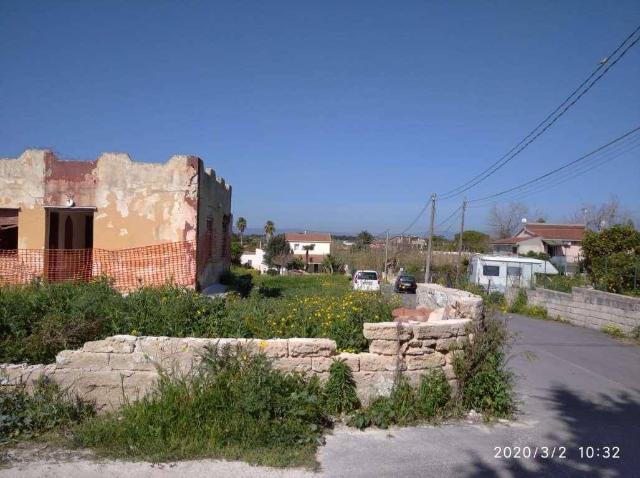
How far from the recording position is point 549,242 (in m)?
46.8

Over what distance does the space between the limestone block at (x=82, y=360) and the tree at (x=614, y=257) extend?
53.4 feet

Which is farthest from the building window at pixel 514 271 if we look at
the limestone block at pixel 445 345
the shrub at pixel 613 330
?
the limestone block at pixel 445 345

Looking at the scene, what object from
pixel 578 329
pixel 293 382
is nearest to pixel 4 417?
pixel 293 382

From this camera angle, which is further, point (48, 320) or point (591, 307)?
point (591, 307)

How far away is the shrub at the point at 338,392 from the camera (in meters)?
5.62

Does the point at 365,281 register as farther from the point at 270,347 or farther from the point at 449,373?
the point at 270,347

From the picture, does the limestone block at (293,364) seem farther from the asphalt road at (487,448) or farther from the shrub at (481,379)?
the shrub at (481,379)

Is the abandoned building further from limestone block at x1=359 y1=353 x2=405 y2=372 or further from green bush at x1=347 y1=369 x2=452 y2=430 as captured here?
green bush at x1=347 y1=369 x2=452 y2=430

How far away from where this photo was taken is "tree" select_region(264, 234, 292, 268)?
58.7m

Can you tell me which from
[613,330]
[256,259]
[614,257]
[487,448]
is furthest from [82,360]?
[256,259]

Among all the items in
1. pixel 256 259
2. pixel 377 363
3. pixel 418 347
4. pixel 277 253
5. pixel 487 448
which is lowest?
pixel 256 259

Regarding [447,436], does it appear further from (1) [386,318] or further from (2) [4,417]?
(2) [4,417]

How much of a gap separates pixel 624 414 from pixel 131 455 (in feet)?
20.4

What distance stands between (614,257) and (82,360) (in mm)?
18147
